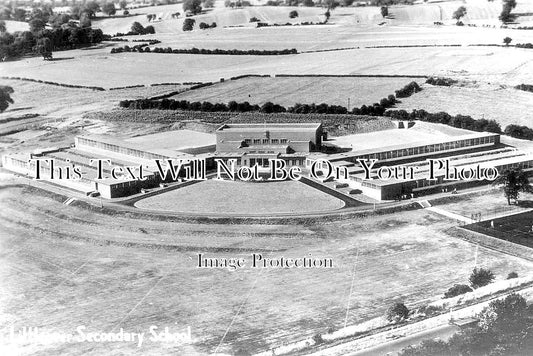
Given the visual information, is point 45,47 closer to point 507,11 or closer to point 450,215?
point 507,11

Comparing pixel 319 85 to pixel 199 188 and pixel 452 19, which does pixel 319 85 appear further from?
pixel 452 19

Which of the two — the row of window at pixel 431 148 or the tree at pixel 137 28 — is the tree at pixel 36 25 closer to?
the tree at pixel 137 28

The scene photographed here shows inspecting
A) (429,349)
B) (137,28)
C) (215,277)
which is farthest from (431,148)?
(137,28)

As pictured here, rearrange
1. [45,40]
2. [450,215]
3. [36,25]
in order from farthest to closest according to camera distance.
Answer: [36,25] < [45,40] < [450,215]

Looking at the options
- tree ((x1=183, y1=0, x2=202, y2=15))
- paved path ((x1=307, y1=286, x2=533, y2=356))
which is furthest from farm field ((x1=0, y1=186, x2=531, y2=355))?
tree ((x1=183, y1=0, x2=202, y2=15))

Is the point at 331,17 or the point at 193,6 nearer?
the point at 331,17

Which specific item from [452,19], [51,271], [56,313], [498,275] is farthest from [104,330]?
[452,19]
